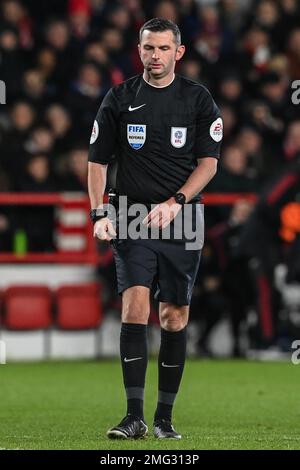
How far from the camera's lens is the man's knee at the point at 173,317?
7.41 m

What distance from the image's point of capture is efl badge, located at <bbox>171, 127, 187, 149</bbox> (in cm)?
734

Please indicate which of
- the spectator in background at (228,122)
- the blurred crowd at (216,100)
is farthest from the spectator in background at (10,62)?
the spectator in background at (228,122)

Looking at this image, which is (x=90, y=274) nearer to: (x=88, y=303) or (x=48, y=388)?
(x=88, y=303)

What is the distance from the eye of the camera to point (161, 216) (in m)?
7.16

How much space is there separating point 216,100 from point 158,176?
8.46 metres

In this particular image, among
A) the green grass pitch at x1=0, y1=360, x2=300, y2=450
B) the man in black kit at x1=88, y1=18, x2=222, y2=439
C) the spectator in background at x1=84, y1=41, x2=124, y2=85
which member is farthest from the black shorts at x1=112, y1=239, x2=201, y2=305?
the spectator in background at x1=84, y1=41, x2=124, y2=85

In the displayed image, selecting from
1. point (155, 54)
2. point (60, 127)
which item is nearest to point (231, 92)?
point (60, 127)

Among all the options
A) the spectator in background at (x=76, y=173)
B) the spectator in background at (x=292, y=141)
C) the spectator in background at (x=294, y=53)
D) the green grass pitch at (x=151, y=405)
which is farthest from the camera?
the spectator in background at (x=294, y=53)

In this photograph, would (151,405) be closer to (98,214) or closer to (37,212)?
(98,214)

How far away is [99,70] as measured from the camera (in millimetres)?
15047

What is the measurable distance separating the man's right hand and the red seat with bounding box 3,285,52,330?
6.02 m

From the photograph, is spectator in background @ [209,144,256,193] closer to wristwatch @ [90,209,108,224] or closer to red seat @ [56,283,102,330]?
red seat @ [56,283,102,330]

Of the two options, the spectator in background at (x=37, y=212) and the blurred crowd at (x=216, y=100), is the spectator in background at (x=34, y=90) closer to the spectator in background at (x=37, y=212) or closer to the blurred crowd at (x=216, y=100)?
the blurred crowd at (x=216, y=100)

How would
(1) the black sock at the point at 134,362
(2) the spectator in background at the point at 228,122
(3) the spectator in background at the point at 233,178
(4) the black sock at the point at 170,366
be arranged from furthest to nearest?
(2) the spectator in background at the point at 228,122, (3) the spectator in background at the point at 233,178, (4) the black sock at the point at 170,366, (1) the black sock at the point at 134,362
